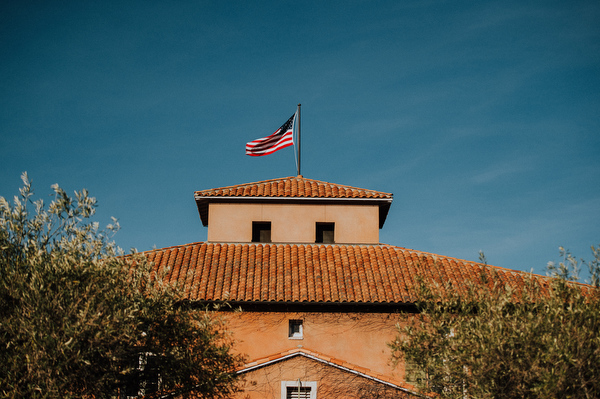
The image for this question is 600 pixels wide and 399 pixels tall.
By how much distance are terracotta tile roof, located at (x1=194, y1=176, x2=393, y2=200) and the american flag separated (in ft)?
4.59

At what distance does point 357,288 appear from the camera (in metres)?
19.9

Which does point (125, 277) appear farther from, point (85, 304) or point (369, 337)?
point (369, 337)

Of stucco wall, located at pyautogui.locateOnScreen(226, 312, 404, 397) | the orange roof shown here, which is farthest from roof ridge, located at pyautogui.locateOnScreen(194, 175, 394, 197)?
stucco wall, located at pyautogui.locateOnScreen(226, 312, 404, 397)

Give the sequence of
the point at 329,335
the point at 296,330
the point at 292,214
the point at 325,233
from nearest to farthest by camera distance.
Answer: the point at 329,335
the point at 296,330
the point at 292,214
the point at 325,233

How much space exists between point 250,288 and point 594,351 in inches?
439

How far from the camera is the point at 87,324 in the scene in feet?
38.5

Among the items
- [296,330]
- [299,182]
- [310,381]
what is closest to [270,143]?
[299,182]

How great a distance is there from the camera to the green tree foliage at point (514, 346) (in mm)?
11766

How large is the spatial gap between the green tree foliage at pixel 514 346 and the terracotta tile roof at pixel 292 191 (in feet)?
35.4

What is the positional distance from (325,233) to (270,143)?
4892 mm

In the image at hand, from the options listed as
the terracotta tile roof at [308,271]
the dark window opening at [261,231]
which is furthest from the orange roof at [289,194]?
the terracotta tile roof at [308,271]

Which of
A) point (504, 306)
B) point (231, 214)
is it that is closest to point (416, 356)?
point (504, 306)

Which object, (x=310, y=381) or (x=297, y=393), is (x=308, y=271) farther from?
(x=297, y=393)

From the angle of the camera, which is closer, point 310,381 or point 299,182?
point 310,381
